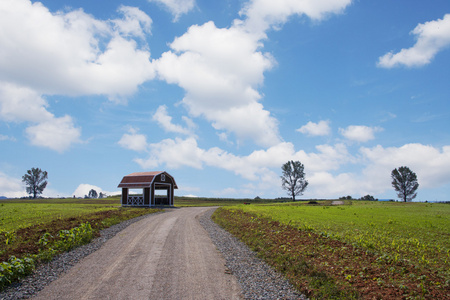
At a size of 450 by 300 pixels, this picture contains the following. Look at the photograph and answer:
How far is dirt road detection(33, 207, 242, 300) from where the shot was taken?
9031mm

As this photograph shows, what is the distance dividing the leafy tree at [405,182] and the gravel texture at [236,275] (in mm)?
104148

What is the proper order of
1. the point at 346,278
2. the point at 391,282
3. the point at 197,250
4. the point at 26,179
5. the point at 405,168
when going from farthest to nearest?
the point at 26,179 → the point at 405,168 → the point at 197,250 → the point at 346,278 → the point at 391,282

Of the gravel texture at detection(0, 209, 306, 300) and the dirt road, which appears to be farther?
the gravel texture at detection(0, 209, 306, 300)

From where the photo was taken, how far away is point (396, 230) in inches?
708

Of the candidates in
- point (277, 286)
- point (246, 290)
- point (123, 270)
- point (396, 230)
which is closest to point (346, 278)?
point (277, 286)

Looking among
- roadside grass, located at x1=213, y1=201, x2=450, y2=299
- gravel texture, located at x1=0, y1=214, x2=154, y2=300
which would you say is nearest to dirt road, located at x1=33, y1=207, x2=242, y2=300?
gravel texture, located at x1=0, y1=214, x2=154, y2=300

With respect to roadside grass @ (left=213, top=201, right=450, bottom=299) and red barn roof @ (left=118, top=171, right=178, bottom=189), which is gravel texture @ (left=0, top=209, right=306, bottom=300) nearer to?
roadside grass @ (left=213, top=201, right=450, bottom=299)

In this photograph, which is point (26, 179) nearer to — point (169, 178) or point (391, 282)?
point (169, 178)

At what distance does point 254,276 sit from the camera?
35.4 feet

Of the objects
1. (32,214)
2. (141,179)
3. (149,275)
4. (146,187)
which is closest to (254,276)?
(149,275)

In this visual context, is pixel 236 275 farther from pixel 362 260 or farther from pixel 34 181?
pixel 34 181

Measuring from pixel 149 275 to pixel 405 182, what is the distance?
112m

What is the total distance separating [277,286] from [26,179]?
14948cm

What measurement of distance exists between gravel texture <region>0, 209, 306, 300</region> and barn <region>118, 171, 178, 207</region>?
4080 cm
